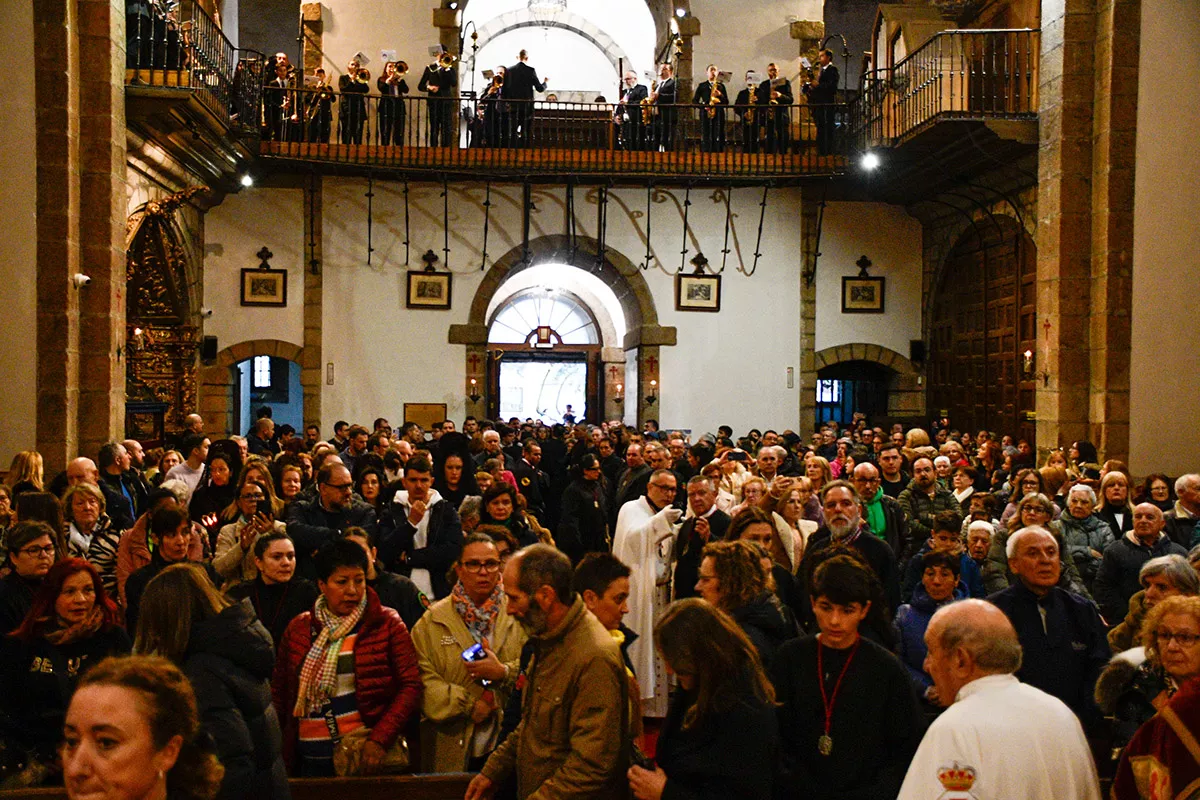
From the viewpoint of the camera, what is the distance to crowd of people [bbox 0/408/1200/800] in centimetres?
294

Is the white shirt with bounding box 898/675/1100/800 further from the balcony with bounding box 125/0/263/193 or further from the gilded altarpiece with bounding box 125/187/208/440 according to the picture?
the gilded altarpiece with bounding box 125/187/208/440

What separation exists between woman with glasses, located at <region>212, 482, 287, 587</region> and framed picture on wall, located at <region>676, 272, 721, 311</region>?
41.6 feet

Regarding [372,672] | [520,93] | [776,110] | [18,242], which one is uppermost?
[520,93]

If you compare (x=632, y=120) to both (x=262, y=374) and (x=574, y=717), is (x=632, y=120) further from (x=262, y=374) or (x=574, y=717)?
(x=574, y=717)

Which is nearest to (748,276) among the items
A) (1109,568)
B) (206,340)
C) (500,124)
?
(500,124)

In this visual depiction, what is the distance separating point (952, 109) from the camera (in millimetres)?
14039

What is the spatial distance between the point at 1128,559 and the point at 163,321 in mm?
13735

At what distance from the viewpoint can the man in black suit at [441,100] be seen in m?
18.0

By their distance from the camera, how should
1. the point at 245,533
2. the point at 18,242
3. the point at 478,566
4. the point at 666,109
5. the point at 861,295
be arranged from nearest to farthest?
the point at 478,566 → the point at 245,533 → the point at 18,242 → the point at 666,109 → the point at 861,295

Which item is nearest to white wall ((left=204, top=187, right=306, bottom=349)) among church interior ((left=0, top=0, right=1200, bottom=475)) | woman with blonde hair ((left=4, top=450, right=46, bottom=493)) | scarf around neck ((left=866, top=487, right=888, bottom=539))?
church interior ((left=0, top=0, right=1200, bottom=475))

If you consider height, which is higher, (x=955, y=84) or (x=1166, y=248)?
(x=955, y=84)

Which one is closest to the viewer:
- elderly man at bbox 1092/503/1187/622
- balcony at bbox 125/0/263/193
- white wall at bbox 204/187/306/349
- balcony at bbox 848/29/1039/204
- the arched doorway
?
elderly man at bbox 1092/503/1187/622

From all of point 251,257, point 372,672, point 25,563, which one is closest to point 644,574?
point 372,672

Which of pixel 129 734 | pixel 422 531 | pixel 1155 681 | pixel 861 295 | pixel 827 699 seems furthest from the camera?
pixel 861 295
